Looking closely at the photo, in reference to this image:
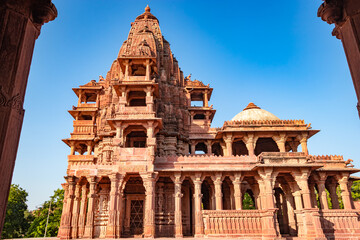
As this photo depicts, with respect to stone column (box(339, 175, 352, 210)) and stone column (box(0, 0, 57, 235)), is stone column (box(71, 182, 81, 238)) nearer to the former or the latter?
stone column (box(0, 0, 57, 235))

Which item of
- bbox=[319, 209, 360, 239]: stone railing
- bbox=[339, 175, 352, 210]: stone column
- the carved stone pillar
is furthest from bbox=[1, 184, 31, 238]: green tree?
bbox=[339, 175, 352, 210]: stone column

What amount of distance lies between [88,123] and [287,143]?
21.6 m

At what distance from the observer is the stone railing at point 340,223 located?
17.3m

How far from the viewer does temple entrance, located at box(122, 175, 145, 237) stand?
21.7 metres

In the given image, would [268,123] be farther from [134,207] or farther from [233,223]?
[134,207]

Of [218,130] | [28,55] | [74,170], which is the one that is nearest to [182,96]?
[218,130]

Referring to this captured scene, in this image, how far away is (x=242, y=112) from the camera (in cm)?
3209

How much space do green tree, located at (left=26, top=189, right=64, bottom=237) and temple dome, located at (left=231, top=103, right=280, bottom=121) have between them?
2758 centimetres

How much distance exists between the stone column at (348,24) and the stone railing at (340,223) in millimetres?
16024

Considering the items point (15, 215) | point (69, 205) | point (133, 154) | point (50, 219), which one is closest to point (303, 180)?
point (133, 154)

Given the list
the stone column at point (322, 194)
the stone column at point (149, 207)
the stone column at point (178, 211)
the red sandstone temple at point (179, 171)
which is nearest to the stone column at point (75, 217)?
the red sandstone temple at point (179, 171)

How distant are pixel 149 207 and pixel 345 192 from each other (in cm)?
1666

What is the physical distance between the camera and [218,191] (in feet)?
66.2

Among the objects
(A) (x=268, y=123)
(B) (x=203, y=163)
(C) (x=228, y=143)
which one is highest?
(A) (x=268, y=123)
